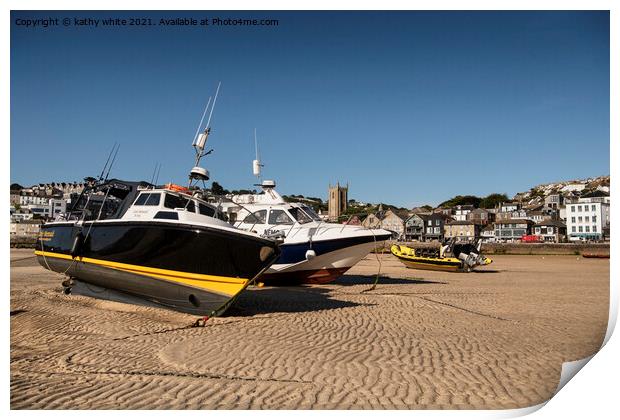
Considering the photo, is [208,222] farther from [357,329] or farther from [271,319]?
[357,329]

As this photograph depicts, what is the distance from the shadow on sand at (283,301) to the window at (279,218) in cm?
202

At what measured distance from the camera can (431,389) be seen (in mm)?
4656

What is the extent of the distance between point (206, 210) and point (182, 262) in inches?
55.3

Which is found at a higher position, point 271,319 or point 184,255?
point 184,255

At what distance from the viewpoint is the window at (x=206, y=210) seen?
886cm

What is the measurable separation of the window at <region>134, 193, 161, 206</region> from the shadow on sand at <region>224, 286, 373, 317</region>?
265cm

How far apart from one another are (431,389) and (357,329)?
9.37 feet

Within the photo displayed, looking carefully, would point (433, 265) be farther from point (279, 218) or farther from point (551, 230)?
point (551, 230)

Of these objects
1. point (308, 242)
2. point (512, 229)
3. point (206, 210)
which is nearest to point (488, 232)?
point (512, 229)

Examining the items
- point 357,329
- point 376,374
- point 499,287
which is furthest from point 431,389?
point 499,287

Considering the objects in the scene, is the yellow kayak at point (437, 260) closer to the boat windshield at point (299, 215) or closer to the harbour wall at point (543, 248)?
the boat windshield at point (299, 215)

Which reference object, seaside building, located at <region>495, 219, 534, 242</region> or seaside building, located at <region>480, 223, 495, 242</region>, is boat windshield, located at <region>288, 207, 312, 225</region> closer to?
seaside building, located at <region>495, 219, 534, 242</region>

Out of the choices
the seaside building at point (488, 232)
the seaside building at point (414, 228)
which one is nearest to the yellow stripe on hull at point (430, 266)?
the seaside building at point (414, 228)

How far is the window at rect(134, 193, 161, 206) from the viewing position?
868cm
